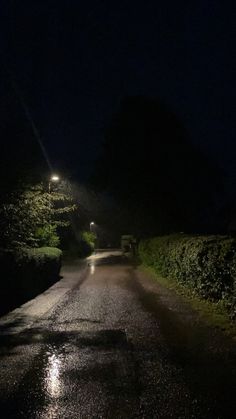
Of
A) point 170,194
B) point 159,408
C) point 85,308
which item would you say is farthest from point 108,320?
point 170,194

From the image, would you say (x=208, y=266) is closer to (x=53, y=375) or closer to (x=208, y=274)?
(x=208, y=274)

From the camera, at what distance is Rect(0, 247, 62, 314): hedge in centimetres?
1409

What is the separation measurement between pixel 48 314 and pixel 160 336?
450 cm

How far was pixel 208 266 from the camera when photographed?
42.0 ft

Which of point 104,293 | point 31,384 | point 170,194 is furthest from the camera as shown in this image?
point 170,194

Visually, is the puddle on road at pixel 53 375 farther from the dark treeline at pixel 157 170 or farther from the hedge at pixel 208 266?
the dark treeline at pixel 157 170

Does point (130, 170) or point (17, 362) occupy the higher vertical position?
point (130, 170)

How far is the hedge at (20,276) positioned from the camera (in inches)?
555

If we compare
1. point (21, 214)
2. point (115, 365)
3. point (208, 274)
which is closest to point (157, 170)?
point (21, 214)

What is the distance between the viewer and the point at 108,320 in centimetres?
1148

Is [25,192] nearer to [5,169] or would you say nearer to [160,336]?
[5,169]

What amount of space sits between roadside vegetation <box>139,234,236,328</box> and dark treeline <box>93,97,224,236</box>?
14.2 metres

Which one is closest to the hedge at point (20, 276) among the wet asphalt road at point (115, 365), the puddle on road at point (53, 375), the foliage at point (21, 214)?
the foliage at point (21, 214)

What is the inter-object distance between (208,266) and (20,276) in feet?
21.0
